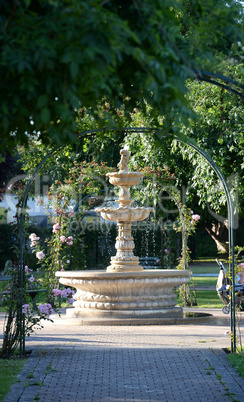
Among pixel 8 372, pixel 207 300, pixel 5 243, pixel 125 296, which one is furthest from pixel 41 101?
pixel 5 243

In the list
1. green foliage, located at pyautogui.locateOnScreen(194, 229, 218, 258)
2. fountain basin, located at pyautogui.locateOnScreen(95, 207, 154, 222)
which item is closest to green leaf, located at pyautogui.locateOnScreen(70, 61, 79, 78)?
fountain basin, located at pyautogui.locateOnScreen(95, 207, 154, 222)

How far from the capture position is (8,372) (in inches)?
274

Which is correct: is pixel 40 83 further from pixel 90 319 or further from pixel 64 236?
pixel 64 236

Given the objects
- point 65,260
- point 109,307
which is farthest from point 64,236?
point 109,307

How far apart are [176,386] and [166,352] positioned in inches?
76.3

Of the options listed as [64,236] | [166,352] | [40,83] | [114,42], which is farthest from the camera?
[64,236]

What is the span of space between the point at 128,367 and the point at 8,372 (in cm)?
143

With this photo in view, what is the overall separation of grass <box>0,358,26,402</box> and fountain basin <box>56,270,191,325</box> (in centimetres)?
351

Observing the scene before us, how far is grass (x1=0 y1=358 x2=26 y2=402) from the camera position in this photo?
6.14 m

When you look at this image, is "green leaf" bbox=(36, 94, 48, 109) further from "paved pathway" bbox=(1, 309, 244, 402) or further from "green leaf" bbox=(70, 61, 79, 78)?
"paved pathway" bbox=(1, 309, 244, 402)

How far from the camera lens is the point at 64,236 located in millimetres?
14758

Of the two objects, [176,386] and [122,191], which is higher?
[122,191]

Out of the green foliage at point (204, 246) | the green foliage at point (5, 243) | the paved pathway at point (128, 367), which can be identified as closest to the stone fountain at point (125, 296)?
the paved pathway at point (128, 367)

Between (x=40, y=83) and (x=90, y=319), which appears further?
(x=90, y=319)
